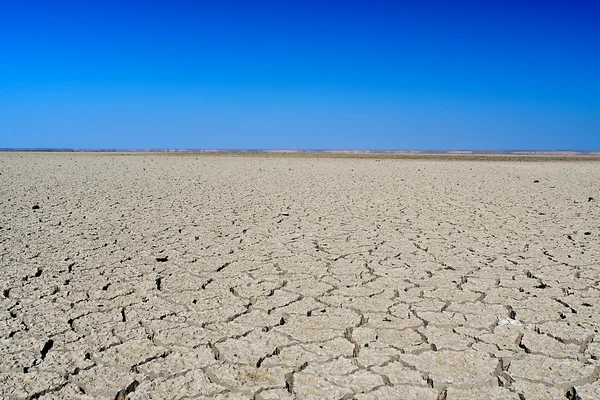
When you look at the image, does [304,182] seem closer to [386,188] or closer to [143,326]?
[386,188]

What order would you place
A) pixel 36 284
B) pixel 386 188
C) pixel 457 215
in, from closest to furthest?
pixel 36 284, pixel 457 215, pixel 386 188

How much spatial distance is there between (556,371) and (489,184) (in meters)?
7.84

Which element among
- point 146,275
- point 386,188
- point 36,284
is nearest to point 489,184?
point 386,188

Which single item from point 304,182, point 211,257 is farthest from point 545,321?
point 304,182

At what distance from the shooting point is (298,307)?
2.44 m

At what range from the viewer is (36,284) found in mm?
2705

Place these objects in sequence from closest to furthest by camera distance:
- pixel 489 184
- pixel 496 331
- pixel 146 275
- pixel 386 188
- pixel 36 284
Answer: pixel 496 331, pixel 36 284, pixel 146 275, pixel 386 188, pixel 489 184

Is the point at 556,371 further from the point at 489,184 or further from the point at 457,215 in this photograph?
the point at 489,184

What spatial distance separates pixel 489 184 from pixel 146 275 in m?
7.92

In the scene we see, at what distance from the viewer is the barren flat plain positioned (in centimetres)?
173

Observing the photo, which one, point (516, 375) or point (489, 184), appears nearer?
point (516, 375)

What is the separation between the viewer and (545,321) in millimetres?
2232

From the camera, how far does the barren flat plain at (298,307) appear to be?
173 cm

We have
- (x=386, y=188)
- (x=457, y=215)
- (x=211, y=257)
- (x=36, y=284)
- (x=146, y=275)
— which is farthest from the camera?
(x=386, y=188)
